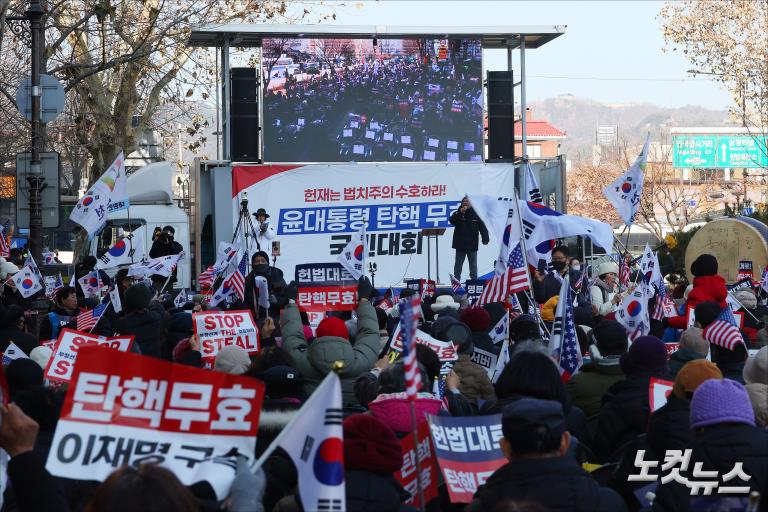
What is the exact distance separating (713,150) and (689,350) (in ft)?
234

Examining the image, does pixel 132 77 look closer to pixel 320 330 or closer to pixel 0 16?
pixel 0 16

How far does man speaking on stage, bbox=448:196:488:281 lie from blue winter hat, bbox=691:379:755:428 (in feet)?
54.3

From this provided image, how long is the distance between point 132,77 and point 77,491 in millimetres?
26457

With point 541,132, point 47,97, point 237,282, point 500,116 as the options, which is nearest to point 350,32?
point 500,116

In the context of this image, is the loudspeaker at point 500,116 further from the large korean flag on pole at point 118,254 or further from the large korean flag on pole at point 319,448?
the large korean flag on pole at point 319,448

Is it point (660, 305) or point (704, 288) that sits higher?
point (704, 288)

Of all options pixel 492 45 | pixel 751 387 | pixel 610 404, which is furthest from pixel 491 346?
pixel 492 45

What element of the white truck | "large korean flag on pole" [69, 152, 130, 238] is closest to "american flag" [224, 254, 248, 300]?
"large korean flag on pole" [69, 152, 130, 238]

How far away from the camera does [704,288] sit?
11.6 meters

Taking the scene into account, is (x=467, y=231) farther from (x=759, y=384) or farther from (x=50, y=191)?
(x=759, y=384)

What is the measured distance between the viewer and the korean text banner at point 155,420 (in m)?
4.27

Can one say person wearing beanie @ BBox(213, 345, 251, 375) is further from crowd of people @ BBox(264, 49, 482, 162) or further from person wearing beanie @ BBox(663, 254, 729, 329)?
crowd of people @ BBox(264, 49, 482, 162)

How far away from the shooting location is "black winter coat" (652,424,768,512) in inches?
185

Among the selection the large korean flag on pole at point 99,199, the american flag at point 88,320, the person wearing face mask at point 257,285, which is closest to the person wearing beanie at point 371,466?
the american flag at point 88,320
